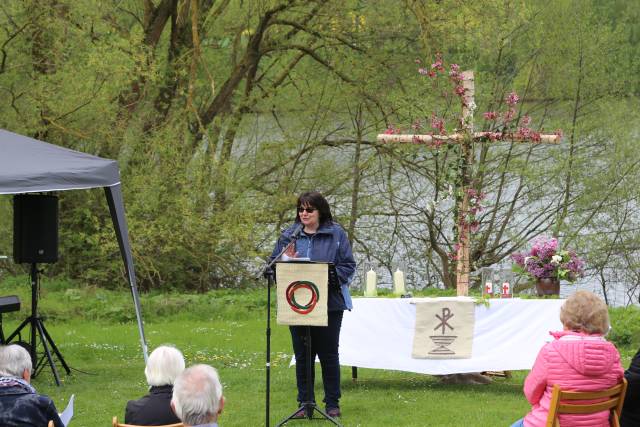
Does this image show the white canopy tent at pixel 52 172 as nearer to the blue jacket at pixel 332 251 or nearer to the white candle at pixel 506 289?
the blue jacket at pixel 332 251

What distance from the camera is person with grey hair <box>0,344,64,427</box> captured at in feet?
13.3

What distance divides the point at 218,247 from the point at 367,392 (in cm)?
782

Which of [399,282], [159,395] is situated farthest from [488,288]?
[159,395]

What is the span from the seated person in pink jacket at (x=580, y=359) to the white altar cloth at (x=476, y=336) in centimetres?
299

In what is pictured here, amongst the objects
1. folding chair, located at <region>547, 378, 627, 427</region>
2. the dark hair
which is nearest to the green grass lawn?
the dark hair

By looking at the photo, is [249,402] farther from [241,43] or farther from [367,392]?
[241,43]

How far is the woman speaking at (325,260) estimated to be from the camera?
658 centimetres

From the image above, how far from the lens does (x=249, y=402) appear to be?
7.49m

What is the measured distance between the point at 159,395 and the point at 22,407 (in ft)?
1.83

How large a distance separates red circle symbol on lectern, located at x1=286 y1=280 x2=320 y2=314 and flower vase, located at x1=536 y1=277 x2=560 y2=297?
2422 mm

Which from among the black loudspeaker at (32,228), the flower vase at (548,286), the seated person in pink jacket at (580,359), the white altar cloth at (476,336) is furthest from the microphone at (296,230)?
the black loudspeaker at (32,228)

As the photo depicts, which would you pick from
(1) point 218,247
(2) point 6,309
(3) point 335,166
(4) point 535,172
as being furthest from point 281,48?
(2) point 6,309

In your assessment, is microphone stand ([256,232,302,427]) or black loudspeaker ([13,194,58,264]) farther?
black loudspeaker ([13,194,58,264])

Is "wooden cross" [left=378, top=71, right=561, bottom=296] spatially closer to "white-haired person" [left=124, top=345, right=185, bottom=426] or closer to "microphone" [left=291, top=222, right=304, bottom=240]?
"microphone" [left=291, top=222, right=304, bottom=240]
